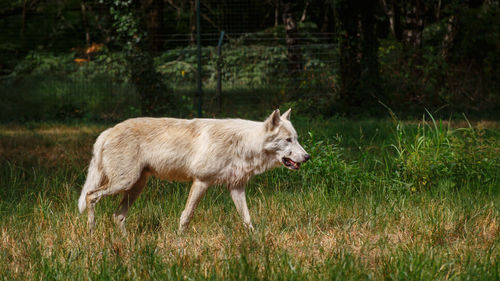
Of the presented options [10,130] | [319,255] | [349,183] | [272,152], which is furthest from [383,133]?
[10,130]

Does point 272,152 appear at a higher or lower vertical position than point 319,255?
higher

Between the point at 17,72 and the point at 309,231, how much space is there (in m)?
14.6

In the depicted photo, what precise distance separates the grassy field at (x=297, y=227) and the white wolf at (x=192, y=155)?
12.7 inches

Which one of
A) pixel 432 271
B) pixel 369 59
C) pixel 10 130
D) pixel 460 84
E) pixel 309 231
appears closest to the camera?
pixel 432 271

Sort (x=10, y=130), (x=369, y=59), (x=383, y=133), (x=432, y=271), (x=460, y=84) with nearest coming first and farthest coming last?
1. (x=432, y=271)
2. (x=383, y=133)
3. (x=10, y=130)
4. (x=369, y=59)
5. (x=460, y=84)

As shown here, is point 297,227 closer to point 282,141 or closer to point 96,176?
point 282,141

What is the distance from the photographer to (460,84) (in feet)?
47.4

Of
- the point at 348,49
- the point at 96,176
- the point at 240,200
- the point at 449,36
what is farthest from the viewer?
the point at 449,36

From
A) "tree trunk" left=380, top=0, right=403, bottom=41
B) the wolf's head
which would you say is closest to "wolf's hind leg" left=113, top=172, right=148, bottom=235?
the wolf's head

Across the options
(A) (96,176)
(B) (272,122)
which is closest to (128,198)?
(A) (96,176)

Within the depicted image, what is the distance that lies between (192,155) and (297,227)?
1205 millimetres

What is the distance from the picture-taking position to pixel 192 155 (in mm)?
5027

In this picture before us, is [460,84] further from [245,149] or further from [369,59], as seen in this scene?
[245,149]

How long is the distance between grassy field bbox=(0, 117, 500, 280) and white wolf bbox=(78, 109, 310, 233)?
32 cm
